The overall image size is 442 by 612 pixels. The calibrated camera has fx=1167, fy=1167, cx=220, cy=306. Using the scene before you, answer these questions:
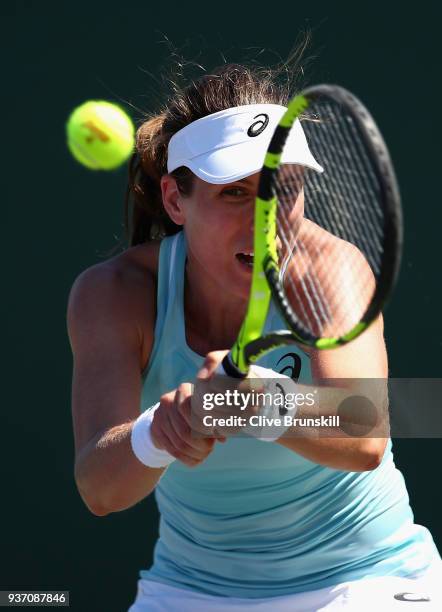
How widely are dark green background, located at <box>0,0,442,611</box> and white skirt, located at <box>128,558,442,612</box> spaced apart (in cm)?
135

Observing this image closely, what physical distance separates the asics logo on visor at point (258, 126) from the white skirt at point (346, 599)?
825 millimetres

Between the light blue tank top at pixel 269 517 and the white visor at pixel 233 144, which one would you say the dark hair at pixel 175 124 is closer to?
the white visor at pixel 233 144

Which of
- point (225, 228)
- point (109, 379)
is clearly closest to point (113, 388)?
point (109, 379)

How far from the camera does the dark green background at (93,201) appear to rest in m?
3.45

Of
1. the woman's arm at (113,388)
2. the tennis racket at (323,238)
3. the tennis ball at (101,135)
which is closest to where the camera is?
the tennis racket at (323,238)

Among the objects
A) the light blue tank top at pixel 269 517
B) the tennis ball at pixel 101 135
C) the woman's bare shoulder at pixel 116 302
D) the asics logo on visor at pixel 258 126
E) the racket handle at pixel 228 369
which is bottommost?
the light blue tank top at pixel 269 517

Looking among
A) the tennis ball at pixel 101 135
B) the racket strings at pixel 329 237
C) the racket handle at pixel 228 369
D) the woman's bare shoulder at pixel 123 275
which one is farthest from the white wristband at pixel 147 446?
the tennis ball at pixel 101 135

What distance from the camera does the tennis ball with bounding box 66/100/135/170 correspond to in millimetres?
3109

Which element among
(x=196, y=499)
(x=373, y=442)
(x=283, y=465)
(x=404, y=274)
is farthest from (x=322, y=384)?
(x=404, y=274)

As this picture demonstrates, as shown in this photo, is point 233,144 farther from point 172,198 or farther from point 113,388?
point 113,388

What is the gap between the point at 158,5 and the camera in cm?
349

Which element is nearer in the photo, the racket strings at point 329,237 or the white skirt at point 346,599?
the racket strings at point 329,237

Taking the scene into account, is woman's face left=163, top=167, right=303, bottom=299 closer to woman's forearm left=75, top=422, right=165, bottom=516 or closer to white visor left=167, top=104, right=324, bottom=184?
white visor left=167, top=104, right=324, bottom=184

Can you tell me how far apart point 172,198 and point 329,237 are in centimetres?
32
